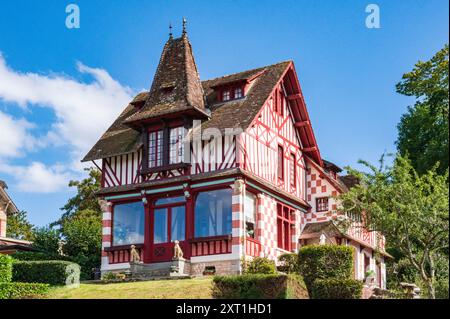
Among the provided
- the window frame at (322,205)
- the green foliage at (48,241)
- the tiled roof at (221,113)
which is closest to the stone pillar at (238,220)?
the tiled roof at (221,113)

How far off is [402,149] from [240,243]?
12.9 metres

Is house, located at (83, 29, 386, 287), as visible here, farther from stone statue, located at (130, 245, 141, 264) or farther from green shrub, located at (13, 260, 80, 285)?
green shrub, located at (13, 260, 80, 285)

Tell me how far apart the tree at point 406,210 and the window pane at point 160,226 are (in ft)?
24.5

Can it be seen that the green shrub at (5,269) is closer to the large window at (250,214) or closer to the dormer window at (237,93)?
the large window at (250,214)

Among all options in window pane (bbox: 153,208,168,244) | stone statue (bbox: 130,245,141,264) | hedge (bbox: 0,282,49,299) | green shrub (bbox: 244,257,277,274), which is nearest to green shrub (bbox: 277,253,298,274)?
green shrub (bbox: 244,257,277,274)

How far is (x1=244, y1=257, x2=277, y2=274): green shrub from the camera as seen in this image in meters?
28.2

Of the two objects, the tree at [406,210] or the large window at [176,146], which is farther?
the large window at [176,146]

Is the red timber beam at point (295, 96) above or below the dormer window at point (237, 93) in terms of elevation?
above

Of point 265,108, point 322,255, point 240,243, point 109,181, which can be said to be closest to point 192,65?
point 265,108

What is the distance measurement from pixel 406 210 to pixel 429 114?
9.02 m

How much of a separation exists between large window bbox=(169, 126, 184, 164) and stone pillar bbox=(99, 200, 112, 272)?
3.54 m

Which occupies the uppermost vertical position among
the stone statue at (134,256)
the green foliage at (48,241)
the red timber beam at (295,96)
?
the red timber beam at (295,96)

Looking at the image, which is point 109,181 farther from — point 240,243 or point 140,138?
point 240,243

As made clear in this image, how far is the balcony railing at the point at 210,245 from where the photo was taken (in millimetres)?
30281
